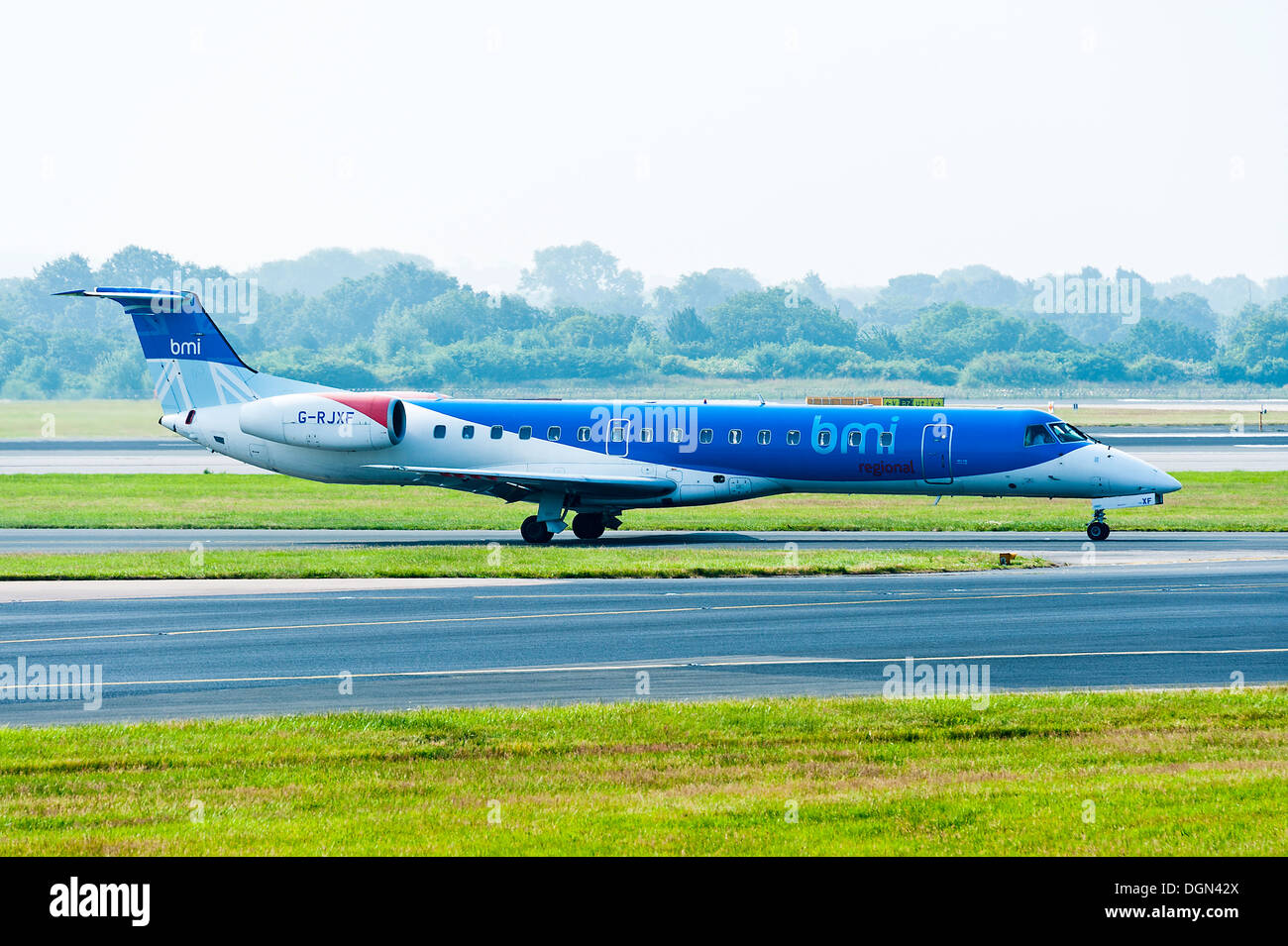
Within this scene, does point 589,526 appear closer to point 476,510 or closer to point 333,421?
point 333,421

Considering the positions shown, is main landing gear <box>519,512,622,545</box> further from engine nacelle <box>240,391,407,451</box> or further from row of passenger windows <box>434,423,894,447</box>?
engine nacelle <box>240,391,407,451</box>

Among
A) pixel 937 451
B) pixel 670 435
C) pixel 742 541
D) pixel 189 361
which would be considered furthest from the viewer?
pixel 189 361

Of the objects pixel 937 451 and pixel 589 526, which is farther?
pixel 589 526

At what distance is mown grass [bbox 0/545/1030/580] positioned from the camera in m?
31.2

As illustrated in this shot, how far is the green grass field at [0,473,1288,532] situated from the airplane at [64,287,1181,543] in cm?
401

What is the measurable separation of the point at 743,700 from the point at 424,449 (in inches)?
969

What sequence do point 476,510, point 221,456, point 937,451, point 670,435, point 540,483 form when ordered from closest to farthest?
point 937,451 → point 540,483 → point 670,435 → point 476,510 → point 221,456

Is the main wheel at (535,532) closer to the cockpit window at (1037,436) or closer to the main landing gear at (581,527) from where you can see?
the main landing gear at (581,527)

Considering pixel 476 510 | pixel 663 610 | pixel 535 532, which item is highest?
pixel 535 532

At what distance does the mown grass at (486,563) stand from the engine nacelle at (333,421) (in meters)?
5.25

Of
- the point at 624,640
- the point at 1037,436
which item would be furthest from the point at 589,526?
the point at 624,640

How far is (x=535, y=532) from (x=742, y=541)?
18.0 feet

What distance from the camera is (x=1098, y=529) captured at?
39000 mm
